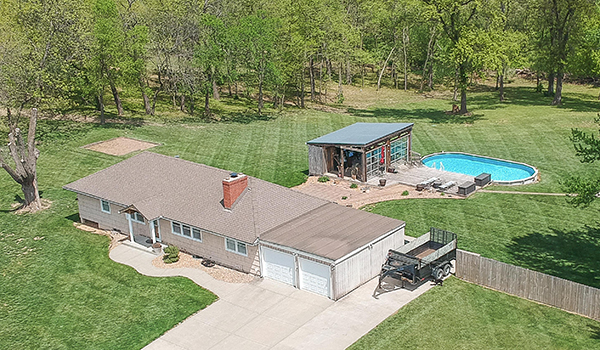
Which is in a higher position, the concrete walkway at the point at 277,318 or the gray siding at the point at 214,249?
the gray siding at the point at 214,249

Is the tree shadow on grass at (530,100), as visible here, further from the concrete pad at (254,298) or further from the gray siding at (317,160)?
the concrete pad at (254,298)

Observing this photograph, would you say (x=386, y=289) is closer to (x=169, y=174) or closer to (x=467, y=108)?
(x=169, y=174)

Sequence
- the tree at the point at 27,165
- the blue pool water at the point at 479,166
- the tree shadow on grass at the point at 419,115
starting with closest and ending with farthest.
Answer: the tree at the point at 27,165 < the blue pool water at the point at 479,166 < the tree shadow on grass at the point at 419,115

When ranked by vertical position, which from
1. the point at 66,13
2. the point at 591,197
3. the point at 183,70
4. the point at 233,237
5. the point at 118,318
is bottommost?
the point at 118,318

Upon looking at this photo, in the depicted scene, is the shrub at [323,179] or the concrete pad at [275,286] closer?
the concrete pad at [275,286]

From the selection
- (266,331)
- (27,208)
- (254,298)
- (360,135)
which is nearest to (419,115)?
(360,135)

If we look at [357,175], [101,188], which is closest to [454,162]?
[357,175]

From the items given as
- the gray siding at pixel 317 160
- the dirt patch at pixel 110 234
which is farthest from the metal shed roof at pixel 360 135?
the dirt patch at pixel 110 234

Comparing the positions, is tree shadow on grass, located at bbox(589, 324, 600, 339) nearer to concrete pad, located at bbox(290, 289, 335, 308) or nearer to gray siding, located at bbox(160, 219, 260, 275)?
concrete pad, located at bbox(290, 289, 335, 308)
